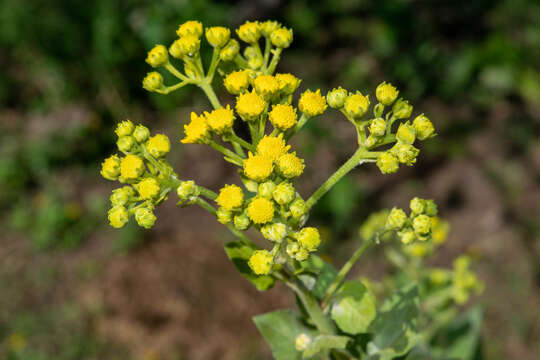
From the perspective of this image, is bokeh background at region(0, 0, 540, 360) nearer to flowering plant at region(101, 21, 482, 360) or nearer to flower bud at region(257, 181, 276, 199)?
flowering plant at region(101, 21, 482, 360)

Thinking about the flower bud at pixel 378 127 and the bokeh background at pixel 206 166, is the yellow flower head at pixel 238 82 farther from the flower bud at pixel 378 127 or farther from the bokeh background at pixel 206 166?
the bokeh background at pixel 206 166

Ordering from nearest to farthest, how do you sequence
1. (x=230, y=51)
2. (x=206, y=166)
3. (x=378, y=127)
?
(x=378, y=127) < (x=230, y=51) < (x=206, y=166)

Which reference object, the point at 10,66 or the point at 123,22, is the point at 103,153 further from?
the point at 10,66

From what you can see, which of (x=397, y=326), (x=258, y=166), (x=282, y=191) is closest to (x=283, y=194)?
(x=282, y=191)

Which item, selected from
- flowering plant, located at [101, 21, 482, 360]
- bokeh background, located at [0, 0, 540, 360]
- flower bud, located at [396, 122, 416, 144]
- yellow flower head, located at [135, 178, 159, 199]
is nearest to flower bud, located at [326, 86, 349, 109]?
flowering plant, located at [101, 21, 482, 360]

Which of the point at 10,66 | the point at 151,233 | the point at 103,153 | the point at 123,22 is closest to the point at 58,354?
the point at 151,233

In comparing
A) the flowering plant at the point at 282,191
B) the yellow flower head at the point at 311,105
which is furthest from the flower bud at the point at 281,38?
the yellow flower head at the point at 311,105

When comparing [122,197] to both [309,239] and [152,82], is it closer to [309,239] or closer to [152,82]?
[152,82]
